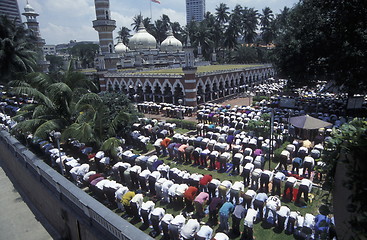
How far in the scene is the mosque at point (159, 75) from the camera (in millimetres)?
27609

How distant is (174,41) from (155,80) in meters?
24.1

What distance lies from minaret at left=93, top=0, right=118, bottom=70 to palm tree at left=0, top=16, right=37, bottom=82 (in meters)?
11.6

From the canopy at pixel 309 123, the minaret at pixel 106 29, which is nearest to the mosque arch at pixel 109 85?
the minaret at pixel 106 29

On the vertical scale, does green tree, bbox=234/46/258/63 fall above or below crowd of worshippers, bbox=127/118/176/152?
above

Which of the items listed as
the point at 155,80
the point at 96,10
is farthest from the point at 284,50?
the point at 96,10

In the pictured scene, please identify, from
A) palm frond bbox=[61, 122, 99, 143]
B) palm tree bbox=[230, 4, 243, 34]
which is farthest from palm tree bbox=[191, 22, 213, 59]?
palm frond bbox=[61, 122, 99, 143]

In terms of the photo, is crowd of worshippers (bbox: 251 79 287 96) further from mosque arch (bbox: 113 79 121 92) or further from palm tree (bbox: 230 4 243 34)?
palm tree (bbox: 230 4 243 34)

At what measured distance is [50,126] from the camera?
1245 centimetres

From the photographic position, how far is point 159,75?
2953 centimetres

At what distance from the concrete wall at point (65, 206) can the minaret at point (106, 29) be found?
2693 cm

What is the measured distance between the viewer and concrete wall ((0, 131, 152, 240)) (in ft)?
19.7

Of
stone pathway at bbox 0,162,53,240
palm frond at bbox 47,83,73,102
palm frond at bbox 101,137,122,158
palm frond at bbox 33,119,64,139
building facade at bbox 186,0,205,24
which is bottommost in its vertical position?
stone pathway at bbox 0,162,53,240

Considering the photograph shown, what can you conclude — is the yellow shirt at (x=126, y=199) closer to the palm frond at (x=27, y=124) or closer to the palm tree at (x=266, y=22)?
the palm frond at (x=27, y=124)

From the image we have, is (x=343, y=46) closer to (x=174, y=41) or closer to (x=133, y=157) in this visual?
(x=133, y=157)
